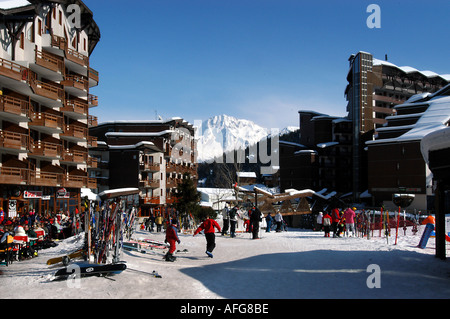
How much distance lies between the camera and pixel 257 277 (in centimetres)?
1109

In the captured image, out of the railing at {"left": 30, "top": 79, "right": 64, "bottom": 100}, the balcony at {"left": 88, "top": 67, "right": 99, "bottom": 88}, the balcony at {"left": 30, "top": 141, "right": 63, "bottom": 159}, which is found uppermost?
the balcony at {"left": 88, "top": 67, "right": 99, "bottom": 88}

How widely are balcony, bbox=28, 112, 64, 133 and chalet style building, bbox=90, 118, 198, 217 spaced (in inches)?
→ 751

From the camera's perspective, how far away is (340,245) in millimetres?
17703

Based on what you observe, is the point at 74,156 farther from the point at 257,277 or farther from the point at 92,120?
the point at 257,277

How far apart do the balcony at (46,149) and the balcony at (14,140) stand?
1736 millimetres

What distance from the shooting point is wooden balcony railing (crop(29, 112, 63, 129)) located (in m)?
33.0

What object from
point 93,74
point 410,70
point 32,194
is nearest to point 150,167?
point 93,74

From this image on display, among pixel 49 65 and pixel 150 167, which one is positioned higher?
pixel 49 65

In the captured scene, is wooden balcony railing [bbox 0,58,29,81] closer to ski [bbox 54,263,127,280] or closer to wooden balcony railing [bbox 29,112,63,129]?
wooden balcony railing [bbox 29,112,63,129]

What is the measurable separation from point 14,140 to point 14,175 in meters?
2.51

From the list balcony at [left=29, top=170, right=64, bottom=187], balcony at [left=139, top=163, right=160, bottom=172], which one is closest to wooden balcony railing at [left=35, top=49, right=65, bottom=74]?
balcony at [left=29, top=170, right=64, bottom=187]
